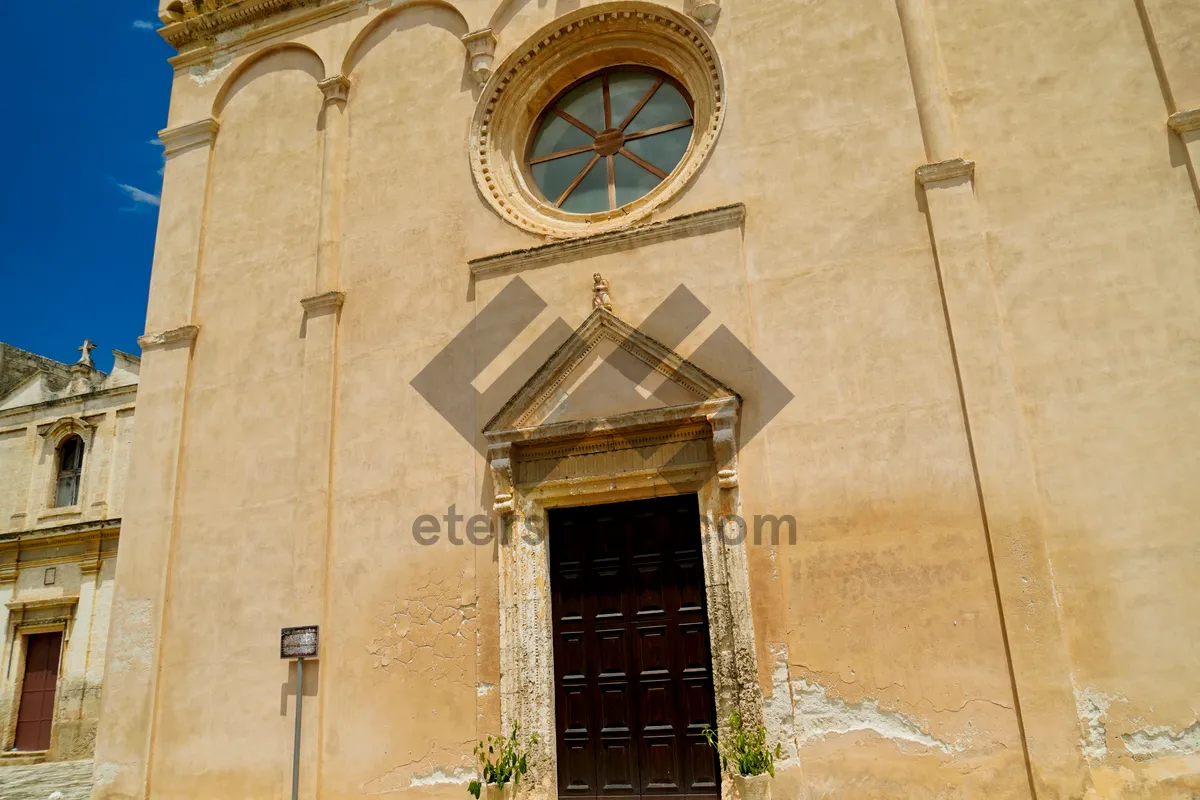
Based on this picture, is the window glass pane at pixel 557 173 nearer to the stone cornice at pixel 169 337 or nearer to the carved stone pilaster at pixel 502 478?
the carved stone pilaster at pixel 502 478

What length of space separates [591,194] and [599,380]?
2122 millimetres

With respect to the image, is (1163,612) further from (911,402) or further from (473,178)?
(473,178)

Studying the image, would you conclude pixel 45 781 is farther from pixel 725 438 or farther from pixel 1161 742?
pixel 1161 742

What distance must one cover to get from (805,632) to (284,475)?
500cm

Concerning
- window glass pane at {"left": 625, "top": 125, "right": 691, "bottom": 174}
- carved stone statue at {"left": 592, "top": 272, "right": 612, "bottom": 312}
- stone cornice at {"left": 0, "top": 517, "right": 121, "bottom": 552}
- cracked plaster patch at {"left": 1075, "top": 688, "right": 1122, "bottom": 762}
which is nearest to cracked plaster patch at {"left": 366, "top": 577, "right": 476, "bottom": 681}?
carved stone statue at {"left": 592, "top": 272, "right": 612, "bottom": 312}

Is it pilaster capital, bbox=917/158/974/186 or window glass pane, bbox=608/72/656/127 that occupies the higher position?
window glass pane, bbox=608/72/656/127

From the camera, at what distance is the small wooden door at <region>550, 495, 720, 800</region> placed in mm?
7094

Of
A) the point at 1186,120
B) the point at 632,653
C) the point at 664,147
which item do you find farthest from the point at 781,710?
the point at 1186,120

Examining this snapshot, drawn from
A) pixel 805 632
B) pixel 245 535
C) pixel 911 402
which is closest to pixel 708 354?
pixel 911 402

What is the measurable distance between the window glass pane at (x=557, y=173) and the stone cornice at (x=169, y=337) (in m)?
3.94

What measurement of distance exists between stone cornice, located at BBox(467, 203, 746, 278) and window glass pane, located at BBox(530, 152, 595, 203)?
968 millimetres

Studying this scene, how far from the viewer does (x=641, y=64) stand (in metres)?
9.17

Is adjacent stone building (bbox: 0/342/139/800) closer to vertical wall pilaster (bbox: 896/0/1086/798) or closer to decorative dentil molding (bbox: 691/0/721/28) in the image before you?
decorative dentil molding (bbox: 691/0/721/28)

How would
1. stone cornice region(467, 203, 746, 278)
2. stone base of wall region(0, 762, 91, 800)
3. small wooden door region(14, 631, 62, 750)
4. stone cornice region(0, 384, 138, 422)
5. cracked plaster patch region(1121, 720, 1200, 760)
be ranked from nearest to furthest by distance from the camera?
cracked plaster patch region(1121, 720, 1200, 760), stone cornice region(467, 203, 746, 278), stone base of wall region(0, 762, 91, 800), small wooden door region(14, 631, 62, 750), stone cornice region(0, 384, 138, 422)
